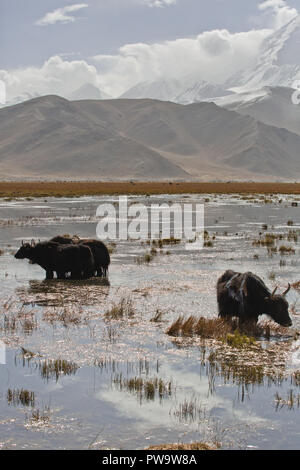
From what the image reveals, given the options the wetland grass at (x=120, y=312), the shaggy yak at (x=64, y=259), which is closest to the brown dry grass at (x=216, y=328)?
the wetland grass at (x=120, y=312)

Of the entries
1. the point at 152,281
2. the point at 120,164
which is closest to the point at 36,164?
the point at 120,164

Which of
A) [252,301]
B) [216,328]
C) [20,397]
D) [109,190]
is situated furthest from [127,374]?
[109,190]

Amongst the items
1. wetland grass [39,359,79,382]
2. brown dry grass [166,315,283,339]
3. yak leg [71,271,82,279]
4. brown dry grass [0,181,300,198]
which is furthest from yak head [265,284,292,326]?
brown dry grass [0,181,300,198]

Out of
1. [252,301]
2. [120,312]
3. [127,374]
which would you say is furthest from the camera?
[120,312]

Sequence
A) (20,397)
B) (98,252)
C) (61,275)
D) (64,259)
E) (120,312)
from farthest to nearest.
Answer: (98,252)
(61,275)
(64,259)
(120,312)
(20,397)

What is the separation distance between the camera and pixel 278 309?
36.9 ft

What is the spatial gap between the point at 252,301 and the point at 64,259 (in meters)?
7.07

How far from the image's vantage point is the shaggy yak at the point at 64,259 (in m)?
16.9

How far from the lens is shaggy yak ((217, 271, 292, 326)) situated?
1127 cm

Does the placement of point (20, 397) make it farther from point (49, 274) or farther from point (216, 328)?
point (49, 274)

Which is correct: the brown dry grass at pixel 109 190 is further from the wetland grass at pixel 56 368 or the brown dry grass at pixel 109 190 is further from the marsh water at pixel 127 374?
the wetland grass at pixel 56 368

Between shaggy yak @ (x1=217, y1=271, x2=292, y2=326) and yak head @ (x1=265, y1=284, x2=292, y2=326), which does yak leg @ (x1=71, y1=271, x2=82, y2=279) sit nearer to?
shaggy yak @ (x1=217, y1=271, x2=292, y2=326)
